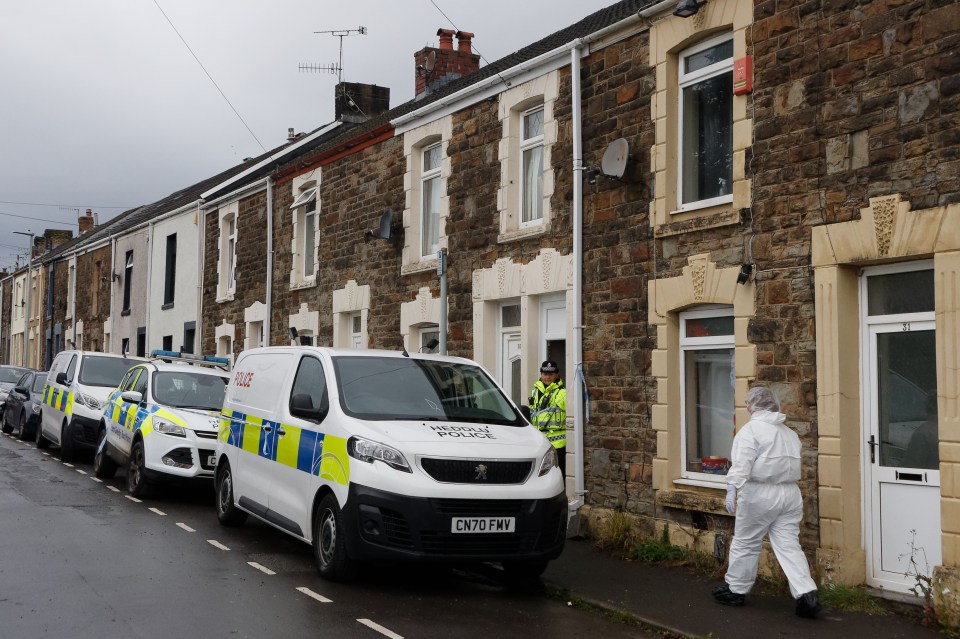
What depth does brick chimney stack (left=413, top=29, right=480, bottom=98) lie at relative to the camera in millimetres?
20547

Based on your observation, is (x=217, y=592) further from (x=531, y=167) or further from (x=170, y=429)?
(x=531, y=167)

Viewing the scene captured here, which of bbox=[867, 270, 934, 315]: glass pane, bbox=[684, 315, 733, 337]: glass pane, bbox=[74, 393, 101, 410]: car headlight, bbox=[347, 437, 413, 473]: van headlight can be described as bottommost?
bbox=[347, 437, 413, 473]: van headlight

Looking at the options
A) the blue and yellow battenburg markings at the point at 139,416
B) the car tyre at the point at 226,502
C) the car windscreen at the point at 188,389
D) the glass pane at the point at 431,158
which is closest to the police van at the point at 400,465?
the car tyre at the point at 226,502

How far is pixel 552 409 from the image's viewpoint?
11.7 m

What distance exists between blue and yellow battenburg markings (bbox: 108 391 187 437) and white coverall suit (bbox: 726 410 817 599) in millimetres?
7544

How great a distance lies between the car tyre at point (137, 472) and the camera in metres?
13.0

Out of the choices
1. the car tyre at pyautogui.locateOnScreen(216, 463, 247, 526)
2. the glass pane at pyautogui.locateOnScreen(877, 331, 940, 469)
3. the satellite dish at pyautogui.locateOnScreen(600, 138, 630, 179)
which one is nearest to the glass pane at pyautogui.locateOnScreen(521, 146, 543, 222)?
the satellite dish at pyautogui.locateOnScreen(600, 138, 630, 179)

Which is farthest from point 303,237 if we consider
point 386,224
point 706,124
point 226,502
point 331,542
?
point 331,542

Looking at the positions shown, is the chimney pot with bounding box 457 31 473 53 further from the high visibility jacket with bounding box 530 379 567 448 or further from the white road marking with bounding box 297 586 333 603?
the white road marking with bounding box 297 586 333 603

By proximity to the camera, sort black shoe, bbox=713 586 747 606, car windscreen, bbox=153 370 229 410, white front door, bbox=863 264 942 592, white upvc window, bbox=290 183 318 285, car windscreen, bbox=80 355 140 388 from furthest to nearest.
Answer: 1. white upvc window, bbox=290 183 318 285
2. car windscreen, bbox=80 355 140 388
3. car windscreen, bbox=153 370 229 410
4. white front door, bbox=863 264 942 592
5. black shoe, bbox=713 586 747 606

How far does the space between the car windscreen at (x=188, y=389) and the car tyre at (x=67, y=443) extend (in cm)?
360

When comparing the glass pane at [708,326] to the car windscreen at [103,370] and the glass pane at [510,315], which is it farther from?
the car windscreen at [103,370]

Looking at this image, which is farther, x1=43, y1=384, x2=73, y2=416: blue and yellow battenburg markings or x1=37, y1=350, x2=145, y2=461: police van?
x1=43, y1=384, x2=73, y2=416: blue and yellow battenburg markings

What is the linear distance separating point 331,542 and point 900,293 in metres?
5.09
